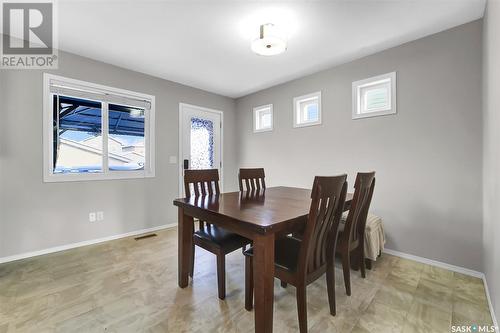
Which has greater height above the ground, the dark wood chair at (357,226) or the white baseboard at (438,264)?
the dark wood chair at (357,226)

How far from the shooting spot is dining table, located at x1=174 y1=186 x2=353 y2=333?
1266 millimetres

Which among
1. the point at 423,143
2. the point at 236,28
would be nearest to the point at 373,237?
the point at 423,143

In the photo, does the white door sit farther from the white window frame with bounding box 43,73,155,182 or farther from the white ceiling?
the white ceiling

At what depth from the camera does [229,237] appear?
6.18 feet

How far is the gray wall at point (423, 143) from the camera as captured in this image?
7.17 feet

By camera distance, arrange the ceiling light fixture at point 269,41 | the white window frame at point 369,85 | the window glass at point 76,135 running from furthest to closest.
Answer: the window glass at point 76,135 < the white window frame at point 369,85 < the ceiling light fixture at point 269,41

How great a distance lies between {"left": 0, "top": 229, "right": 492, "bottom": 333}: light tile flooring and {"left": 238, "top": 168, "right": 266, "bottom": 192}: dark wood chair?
89 centimetres

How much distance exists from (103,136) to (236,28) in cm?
233

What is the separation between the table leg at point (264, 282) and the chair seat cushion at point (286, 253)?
17 cm

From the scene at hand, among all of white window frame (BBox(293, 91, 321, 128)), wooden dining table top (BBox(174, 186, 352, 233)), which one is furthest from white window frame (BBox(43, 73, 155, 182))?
white window frame (BBox(293, 91, 321, 128))

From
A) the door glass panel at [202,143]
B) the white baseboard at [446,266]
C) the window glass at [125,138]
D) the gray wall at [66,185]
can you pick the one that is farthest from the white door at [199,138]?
the white baseboard at [446,266]

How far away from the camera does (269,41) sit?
2.06 metres

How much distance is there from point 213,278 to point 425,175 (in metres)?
2.51
